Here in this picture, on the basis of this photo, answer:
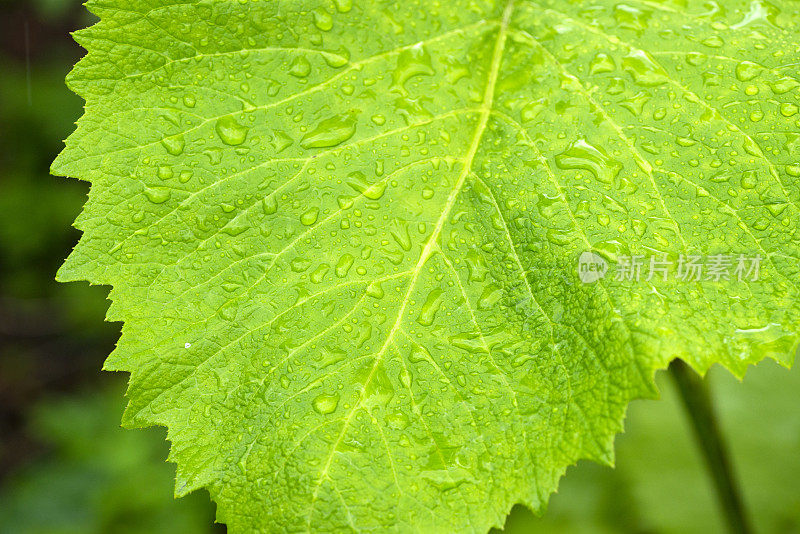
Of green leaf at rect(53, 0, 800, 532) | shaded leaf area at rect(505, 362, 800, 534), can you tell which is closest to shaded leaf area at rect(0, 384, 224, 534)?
shaded leaf area at rect(505, 362, 800, 534)

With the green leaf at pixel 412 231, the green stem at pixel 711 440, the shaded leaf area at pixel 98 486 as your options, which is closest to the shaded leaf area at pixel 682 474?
the green stem at pixel 711 440

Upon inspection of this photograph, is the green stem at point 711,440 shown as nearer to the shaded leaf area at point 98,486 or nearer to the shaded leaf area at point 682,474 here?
the shaded leaf area at point 682,474

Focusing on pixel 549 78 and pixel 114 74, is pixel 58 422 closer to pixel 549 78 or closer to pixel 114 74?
pixel 114 74

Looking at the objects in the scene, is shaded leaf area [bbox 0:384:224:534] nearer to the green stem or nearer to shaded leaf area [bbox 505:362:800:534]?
shaded leaf area [bbox 505:362:800:534]

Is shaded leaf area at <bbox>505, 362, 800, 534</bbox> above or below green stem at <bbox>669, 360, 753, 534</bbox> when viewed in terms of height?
below

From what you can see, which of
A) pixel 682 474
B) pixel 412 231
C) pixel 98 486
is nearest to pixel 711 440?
pixel 412 231

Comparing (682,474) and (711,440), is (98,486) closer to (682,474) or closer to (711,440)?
(682,474)
